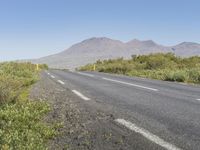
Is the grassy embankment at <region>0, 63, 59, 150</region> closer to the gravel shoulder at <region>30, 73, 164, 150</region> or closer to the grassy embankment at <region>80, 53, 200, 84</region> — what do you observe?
the gravel shoulder at <region>30, 73, 164, 150</region>

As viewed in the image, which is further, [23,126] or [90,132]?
[23,126]

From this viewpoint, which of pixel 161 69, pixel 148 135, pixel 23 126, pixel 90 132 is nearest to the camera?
pixel 148 135

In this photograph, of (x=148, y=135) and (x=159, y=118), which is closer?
(x=148, y=135)

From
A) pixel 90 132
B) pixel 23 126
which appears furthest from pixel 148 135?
pixel 23 126

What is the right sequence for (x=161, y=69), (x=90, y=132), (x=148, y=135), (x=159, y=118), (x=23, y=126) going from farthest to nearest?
(x=161, y=69) → (x=159, y=118) → (x=23, y=126) → (x=90, y=132) → (x=148, y=135)

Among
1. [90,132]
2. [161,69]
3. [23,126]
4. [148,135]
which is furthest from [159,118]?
[161,69]

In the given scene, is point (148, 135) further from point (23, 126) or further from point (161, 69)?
point (161, 69)

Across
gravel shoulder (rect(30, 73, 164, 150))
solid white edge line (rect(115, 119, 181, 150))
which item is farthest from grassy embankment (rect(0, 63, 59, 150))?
solid white edge line (rect(115, 119, 181, 150))

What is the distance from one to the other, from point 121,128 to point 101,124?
0.55m

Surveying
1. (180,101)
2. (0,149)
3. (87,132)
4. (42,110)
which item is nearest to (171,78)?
(180,101)

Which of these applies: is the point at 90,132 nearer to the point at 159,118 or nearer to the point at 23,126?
the point at 23,126

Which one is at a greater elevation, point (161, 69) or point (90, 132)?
point (90, 132)

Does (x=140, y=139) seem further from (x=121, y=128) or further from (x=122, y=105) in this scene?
(x=122, y=105)

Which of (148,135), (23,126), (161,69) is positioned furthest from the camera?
(161,69)
